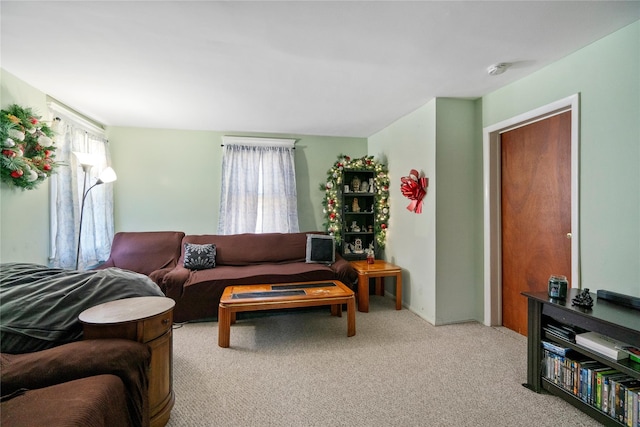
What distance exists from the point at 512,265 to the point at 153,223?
4604 millimetres

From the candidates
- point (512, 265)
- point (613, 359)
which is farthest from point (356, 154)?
point (613, 359)

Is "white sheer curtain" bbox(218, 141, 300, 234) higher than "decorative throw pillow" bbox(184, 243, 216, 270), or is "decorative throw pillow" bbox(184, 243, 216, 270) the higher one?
"white sheer curtain" bbox(218, 141, 300, 234)

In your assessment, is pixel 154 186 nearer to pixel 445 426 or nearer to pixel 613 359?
pixel 445 426

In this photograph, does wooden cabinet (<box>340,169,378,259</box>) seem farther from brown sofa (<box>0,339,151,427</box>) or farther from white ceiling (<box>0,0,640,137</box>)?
brown sofa (<box>0,339,151,427</box>)

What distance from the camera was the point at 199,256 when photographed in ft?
12.3

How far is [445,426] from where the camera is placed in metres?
1.68

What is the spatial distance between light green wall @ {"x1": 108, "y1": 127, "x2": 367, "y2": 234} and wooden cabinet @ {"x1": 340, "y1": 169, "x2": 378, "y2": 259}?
1.37 meters

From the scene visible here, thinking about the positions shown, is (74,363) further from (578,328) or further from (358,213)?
(358,213)

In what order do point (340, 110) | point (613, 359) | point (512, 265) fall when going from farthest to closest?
point (340, 110), point (512, 265), point (613, 359)

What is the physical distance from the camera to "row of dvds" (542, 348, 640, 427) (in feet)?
5.03

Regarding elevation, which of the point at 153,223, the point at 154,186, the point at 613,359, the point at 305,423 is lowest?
the point at 305,423

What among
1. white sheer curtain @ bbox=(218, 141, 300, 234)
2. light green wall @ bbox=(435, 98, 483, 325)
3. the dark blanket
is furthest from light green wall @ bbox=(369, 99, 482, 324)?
the dark blanket

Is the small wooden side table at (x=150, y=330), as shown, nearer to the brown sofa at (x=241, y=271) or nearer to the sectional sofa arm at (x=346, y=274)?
the brown sofa at (x=241, y=271)

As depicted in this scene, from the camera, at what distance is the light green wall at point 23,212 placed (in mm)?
2475
